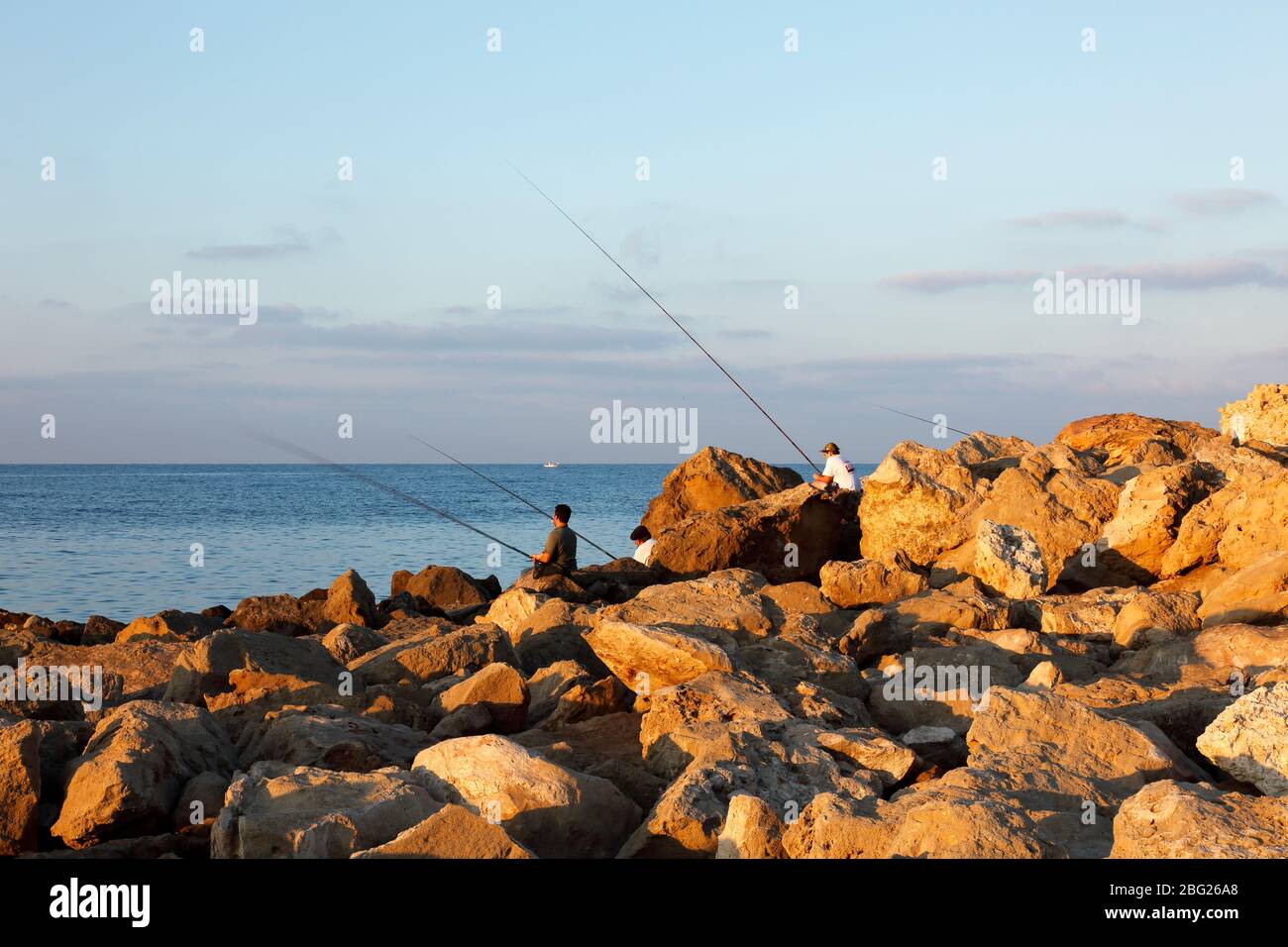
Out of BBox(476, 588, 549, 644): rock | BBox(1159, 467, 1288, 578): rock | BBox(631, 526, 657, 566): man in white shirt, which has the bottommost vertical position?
BBox(476, 588, 549, 644): rock

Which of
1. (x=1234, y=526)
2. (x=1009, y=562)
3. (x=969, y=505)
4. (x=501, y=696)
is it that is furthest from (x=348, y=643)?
(x=1234, y=526)

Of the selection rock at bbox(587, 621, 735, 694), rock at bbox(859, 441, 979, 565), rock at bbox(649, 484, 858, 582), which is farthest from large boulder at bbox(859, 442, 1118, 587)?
rock at bbox(587, 621, 735, 694)

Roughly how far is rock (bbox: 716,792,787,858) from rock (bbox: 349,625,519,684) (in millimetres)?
3108

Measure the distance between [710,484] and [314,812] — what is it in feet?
35.1

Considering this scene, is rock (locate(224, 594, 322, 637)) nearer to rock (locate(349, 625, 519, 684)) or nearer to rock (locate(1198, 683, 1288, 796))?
rock (locate(349, 625, 519, 684))

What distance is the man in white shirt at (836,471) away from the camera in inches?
567

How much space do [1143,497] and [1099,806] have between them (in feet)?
19.7

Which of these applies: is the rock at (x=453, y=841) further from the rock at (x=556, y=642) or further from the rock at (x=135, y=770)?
the rock at (x=556, y=642)

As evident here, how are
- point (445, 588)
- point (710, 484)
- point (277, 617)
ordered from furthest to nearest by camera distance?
point (710, 484) → point (445, 588) → point (277, 617)

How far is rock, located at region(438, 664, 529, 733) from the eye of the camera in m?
6.42

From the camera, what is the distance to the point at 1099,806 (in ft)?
16.6

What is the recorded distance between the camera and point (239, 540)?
32.9 m

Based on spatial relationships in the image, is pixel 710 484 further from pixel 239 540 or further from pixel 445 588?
pixel 239 540

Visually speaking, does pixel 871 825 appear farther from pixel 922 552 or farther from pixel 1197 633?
pixel 922 552
